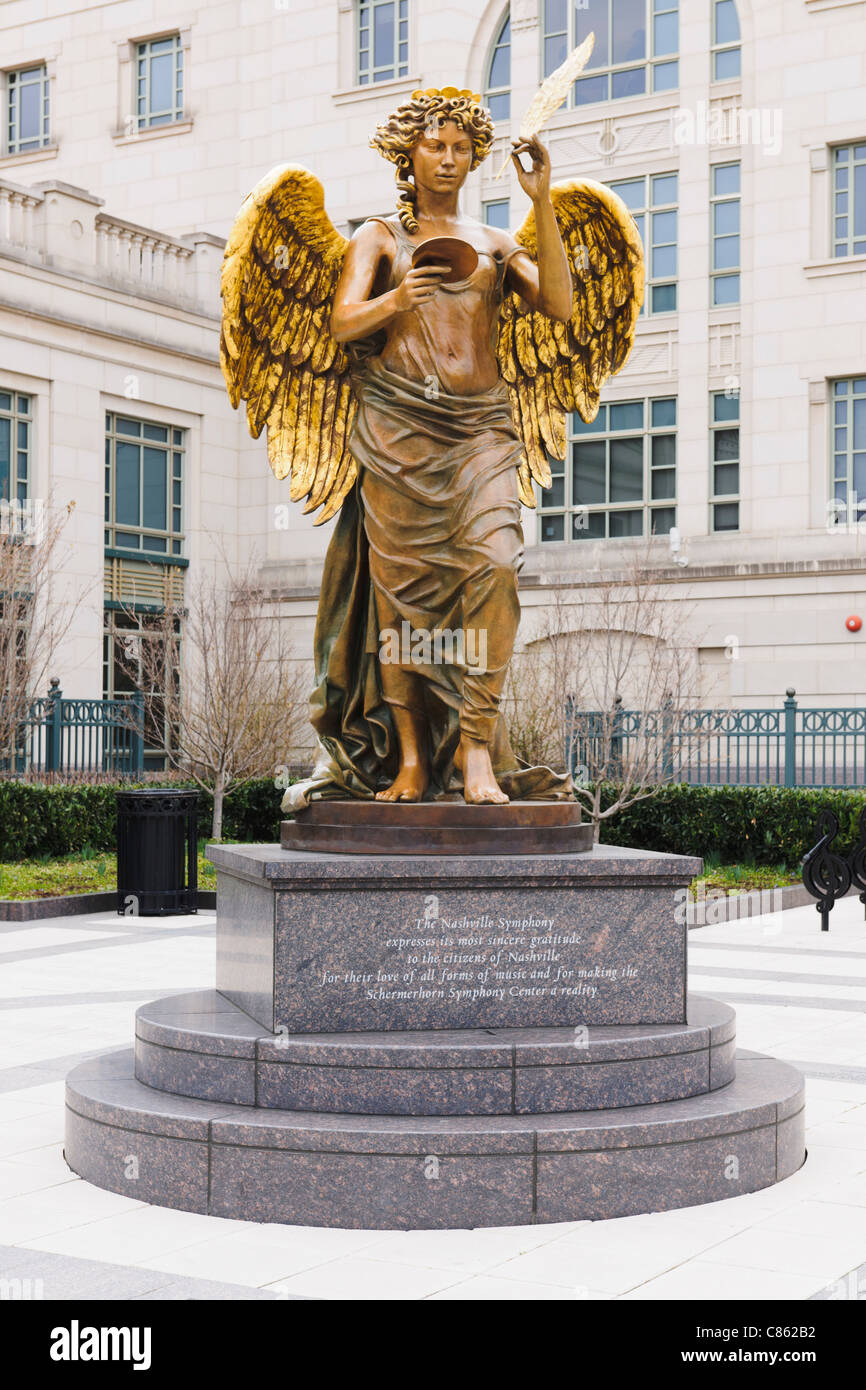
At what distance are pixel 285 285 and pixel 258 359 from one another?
1.17ft

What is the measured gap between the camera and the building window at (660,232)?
1080 inches

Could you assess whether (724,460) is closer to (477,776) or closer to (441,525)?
(441,525)

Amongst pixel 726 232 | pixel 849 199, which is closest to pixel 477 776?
pixel 849 199

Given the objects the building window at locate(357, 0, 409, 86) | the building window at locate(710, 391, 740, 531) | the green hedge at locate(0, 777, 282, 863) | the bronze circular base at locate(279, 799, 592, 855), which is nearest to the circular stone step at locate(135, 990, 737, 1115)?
the bronze circular base at locate(279, 799, 592, 855)

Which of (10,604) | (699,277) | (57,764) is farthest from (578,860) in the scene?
(699,277)

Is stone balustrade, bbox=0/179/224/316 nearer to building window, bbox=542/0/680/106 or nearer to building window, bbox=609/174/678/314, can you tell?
building window, bbox=542/0/680/106

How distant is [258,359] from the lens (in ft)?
23.1

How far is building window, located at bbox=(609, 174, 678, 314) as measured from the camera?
27422 millimetres

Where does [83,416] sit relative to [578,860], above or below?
above

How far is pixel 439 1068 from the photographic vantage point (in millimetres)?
5418

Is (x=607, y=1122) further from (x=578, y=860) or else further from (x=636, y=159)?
(x=636, y=159)

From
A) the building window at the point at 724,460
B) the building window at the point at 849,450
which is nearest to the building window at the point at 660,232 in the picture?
the building window at the point at 724,460

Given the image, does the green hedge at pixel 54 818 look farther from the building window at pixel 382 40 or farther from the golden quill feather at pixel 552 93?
the building window at pixel 382 40
